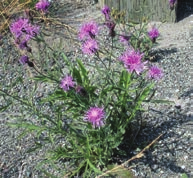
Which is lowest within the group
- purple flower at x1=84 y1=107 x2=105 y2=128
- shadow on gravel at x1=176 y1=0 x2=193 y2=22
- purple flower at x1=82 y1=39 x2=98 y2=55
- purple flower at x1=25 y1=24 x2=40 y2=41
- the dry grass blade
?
shadow on gravel at x1=176 y1=0 x2=193 y2=22

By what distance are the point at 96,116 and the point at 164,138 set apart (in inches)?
28.6

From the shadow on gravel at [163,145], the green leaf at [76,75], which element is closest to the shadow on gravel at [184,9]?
the shadow on gravel at [163,145]

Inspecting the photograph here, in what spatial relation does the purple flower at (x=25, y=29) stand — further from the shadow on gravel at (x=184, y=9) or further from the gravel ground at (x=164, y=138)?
the shadow on gravel at (x=184, y=9)

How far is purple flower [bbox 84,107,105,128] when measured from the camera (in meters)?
2.40

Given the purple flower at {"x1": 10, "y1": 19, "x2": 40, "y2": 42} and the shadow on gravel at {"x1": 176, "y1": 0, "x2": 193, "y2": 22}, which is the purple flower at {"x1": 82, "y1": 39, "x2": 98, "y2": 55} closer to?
the purple flower at {"x1": 10, "y1": 19, "x2": 40, "y2": 42}

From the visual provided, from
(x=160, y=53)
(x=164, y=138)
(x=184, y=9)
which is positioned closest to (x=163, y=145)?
(x=164, y=138)

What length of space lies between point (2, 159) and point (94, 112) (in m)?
0.89

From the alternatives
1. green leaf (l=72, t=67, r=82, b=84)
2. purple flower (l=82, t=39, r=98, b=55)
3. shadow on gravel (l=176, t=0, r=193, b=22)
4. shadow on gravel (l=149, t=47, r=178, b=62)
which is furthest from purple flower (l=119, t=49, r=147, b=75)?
shadow on gravel (l=176, t=0, r=193, b=22)

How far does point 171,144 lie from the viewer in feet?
9.76

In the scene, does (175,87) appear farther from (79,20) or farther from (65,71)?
(79,20)

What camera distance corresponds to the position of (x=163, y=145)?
2977 millimetres

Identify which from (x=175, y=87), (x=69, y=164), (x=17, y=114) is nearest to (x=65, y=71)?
(x=17, y=114)

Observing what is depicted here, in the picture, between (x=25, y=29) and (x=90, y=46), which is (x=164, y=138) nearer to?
(x=90, y=46)

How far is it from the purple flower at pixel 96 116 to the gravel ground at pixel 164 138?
56 cm
